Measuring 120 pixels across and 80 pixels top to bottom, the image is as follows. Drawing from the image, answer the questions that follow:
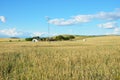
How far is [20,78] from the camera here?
7680mm

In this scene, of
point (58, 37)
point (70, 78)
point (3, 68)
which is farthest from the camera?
point (58, 37)

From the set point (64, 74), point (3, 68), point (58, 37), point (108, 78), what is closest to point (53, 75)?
point (64, 74)

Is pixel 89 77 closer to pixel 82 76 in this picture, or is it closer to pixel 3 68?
pixel 82 76

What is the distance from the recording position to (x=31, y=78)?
754 centimetres

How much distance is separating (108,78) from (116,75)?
0.52 meters

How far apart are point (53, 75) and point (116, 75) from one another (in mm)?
1703

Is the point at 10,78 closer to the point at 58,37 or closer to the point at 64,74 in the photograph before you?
the point at 64,74

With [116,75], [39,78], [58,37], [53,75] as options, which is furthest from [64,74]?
[58,37]

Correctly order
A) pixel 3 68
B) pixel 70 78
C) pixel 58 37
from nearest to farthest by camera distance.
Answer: pixel 70 78 < pixel 3 68 < pixel 58 37

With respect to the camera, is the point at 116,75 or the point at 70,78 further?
the point at 116,75

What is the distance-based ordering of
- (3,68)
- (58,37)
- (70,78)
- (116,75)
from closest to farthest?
(70,78) → (116,75) → (3,68) → (58,37)

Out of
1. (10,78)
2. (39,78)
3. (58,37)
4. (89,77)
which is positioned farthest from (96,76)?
(58,37)

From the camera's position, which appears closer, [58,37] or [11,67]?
[11,67]

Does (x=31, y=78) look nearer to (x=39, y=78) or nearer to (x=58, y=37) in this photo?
(x=39, y=78)
